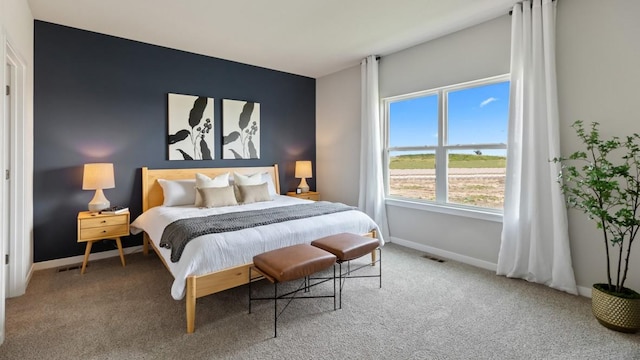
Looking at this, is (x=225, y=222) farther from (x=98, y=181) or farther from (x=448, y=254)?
(x=448, y=254)

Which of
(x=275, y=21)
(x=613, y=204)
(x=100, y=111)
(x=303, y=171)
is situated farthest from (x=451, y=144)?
(x=100, y=111)

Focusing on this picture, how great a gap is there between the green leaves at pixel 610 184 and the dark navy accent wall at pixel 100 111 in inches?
Result: 162

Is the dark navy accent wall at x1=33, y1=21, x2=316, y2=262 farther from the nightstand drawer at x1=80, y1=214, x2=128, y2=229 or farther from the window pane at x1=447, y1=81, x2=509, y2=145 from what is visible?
the window pane at x1=447, y1=81, x2=509, y2=145

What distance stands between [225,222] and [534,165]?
2961mm

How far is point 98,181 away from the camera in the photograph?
3.34 m

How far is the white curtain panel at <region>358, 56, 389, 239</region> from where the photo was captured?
14.6ft

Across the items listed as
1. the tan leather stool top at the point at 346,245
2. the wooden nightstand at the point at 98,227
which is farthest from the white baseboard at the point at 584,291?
the wooden nightstand at the point at 98,227

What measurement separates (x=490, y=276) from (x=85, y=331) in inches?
142

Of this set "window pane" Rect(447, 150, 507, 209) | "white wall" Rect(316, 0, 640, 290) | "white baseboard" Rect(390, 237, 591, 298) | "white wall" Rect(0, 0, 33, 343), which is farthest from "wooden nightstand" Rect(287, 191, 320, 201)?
"white wall" Rect(0, 0, 33, 343)

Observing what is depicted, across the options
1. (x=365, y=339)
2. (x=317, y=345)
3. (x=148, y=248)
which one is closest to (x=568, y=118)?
(x=365, y=339)

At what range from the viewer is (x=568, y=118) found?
2.81 m

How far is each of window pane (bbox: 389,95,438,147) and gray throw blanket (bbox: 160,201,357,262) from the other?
5.07ft

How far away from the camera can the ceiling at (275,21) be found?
9.72ft

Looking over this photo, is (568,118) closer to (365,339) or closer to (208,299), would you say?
(365,339)
